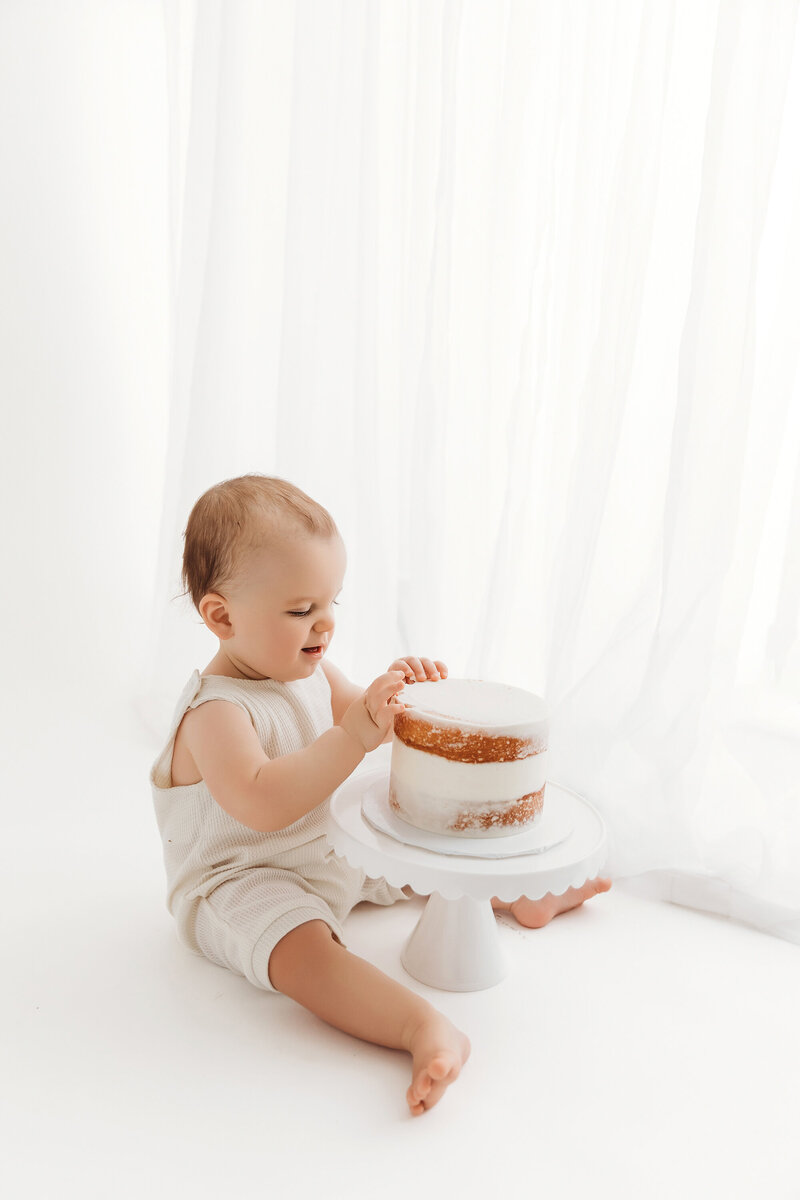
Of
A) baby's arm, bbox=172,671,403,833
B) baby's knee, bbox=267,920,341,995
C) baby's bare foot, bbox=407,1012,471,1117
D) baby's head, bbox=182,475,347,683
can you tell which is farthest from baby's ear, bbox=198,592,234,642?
baby's bare foot, bbox=407,1012,471,1117

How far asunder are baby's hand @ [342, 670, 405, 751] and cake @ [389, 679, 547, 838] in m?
0.02

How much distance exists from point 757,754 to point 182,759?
0.72 metres

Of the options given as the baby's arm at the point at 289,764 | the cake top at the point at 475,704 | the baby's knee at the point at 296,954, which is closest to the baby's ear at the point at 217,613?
the baby's arm at the point at 289,764

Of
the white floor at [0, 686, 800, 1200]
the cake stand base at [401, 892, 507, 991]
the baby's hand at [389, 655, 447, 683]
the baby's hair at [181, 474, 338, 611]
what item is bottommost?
the white floor at [0, 686, 800, 1200]

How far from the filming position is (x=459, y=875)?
944mm

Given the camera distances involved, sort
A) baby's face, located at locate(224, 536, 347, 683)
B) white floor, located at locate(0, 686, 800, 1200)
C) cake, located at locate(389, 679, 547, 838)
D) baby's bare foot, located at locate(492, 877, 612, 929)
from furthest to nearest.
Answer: baby's bare foot, located at locate(492, 877, 612, 929) < baby's face, located at locate(224, 536, 347, 683) < cake, located at locate(389, 679, 547, 838) < white floor, located at locate(0, 686, 800, 1200)

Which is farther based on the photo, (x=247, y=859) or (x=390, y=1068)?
(x=247, y=859)

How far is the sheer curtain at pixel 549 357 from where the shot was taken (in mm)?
1271

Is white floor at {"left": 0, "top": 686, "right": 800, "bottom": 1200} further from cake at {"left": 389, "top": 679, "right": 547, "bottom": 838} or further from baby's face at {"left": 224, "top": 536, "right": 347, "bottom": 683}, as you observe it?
baby's face at {"left": 224, "top": 536, "right": 347, "bottom": 683}

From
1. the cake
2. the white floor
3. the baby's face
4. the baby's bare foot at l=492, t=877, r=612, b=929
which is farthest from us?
the baby's bare foot at l=492, t=877, r=612, b=929

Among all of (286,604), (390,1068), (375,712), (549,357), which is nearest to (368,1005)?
(390,1068)

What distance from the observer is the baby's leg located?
93 centimetres

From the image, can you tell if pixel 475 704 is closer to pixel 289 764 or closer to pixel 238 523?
pixel 289 764

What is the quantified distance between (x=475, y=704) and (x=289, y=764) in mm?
198
